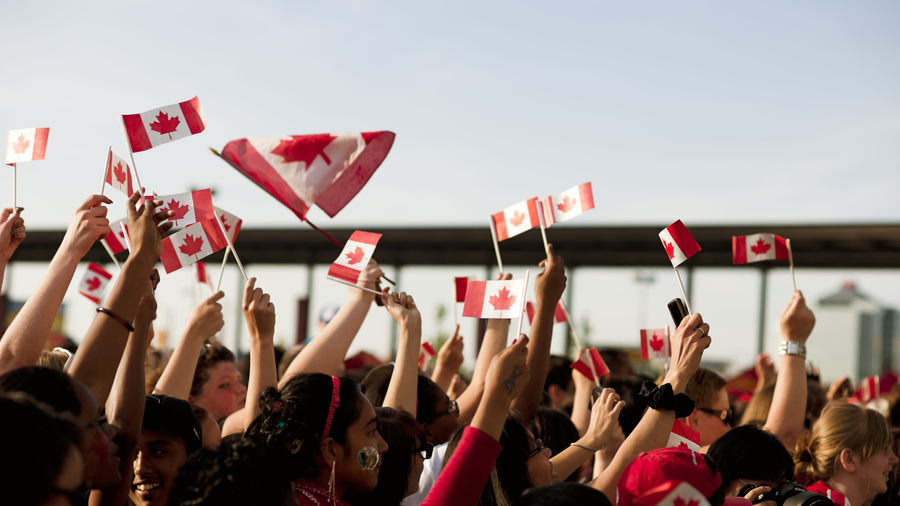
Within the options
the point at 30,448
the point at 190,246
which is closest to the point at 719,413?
the point at 190,246

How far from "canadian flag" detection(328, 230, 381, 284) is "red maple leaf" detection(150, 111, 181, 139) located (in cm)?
101

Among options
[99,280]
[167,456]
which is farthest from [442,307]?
[167,456]

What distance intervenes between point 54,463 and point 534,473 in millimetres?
1921

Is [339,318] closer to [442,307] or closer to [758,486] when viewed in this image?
[758,486]

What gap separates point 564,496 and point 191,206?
2446 millimetres

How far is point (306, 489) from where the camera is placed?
2521mm

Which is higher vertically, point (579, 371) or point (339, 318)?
point (339, 318)

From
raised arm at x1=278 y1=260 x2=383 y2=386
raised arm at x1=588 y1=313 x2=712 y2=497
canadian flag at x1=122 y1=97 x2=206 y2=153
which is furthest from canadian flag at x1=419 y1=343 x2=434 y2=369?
raised arm at x1=588 y1=313 x2=712 y2=497

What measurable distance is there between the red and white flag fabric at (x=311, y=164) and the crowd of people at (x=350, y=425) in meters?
0.53

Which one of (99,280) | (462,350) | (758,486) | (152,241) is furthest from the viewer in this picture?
(99,280)

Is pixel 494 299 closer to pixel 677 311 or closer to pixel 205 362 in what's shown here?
pixel 677 311

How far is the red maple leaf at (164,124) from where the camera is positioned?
11.8 feet

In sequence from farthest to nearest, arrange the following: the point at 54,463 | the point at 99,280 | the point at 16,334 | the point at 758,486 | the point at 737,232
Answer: the point at 737,232 → the point at 99,280 → the point at 758,486 → the point at 16,334 → the point at 54,463

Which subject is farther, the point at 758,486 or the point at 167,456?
the point at 758,486
